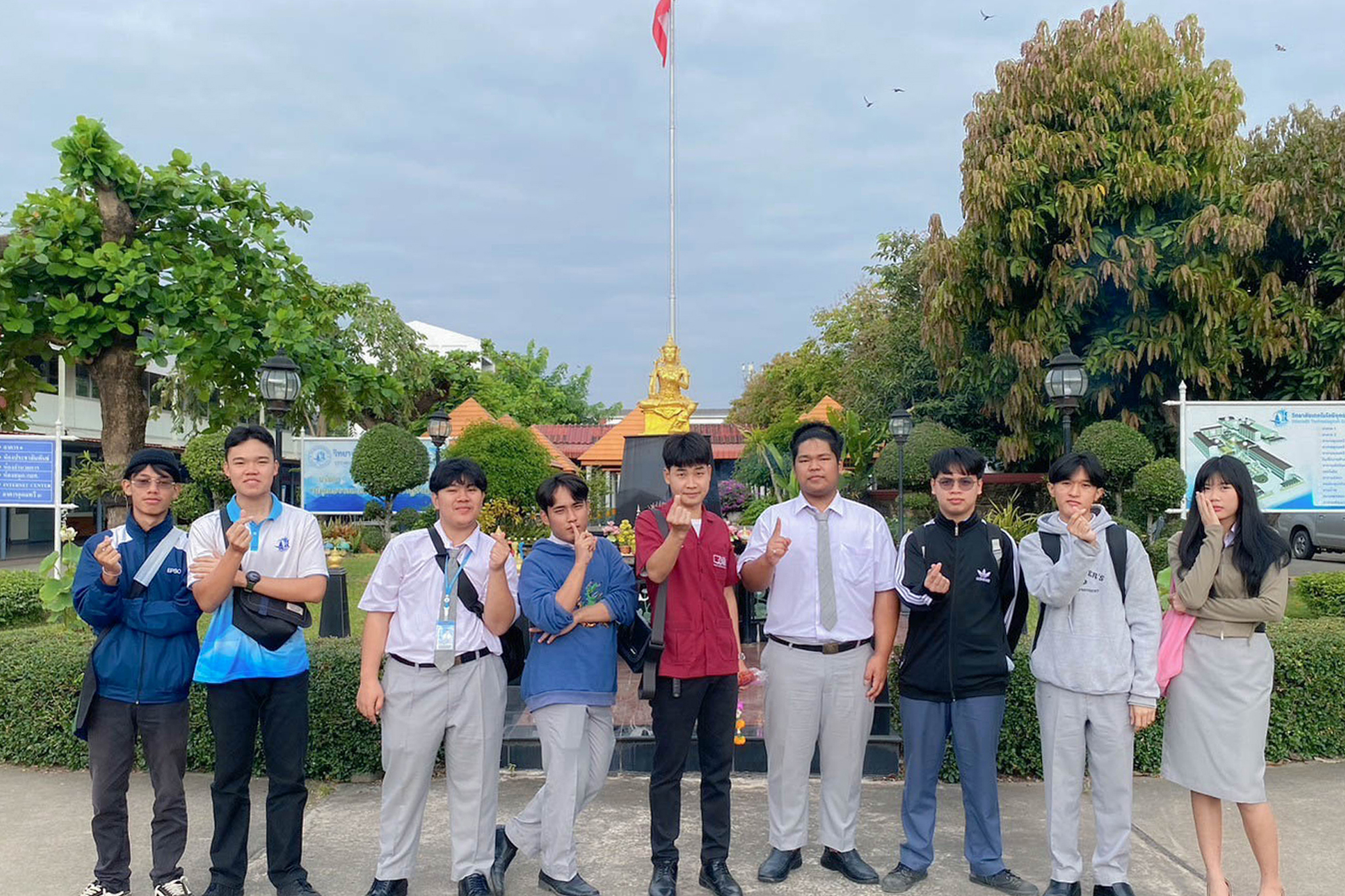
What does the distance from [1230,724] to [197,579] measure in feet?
12.0

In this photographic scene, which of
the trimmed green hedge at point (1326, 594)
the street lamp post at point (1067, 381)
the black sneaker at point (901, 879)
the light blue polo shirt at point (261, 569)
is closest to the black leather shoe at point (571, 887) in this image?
the black sneaker at point (901, 879)

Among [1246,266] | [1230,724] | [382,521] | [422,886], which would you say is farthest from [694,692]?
[382,521]

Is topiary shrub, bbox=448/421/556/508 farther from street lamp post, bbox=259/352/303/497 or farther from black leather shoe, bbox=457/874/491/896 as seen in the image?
black leather shoe, bbox=457/874/491/896

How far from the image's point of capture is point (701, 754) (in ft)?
12.3

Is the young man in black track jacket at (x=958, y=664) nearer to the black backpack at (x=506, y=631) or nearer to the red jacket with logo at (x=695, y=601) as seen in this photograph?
the red jacket with logo at (x=695, y=601)

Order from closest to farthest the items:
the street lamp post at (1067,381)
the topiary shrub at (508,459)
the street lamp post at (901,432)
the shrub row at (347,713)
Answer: the shrub row at (347,713) → the street lamp post at (1067,381) → the topiary shrub at (508,459) → the street lamp post at (901,432)

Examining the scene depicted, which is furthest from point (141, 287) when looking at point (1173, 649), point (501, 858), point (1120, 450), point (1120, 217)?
point (1120, 217)

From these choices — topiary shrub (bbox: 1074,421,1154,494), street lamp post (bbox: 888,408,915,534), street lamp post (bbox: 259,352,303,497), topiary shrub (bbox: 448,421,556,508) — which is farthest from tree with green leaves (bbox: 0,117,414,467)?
street lamp post (bbox: 888,408,915,534)

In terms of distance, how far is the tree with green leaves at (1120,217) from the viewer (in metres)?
16.2

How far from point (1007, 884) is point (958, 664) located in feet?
2.69

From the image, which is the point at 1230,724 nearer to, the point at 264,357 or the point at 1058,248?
the point at 264,357

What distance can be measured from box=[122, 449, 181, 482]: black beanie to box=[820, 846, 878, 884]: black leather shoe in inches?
113

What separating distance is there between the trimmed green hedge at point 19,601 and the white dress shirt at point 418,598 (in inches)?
218

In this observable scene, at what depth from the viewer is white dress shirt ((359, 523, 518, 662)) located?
3617 millimetres
